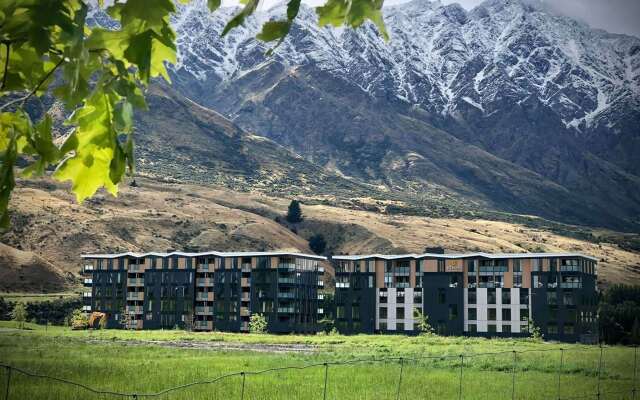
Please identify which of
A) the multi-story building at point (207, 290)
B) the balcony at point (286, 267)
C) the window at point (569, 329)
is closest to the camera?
the window at point (569, 329)

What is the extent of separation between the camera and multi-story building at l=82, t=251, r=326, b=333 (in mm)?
107562

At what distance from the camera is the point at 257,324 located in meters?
102

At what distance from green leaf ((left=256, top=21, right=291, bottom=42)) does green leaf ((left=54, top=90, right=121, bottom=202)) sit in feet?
2.44

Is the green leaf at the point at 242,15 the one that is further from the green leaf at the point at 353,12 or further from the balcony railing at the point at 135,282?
the balcony railing at the point at 135,282

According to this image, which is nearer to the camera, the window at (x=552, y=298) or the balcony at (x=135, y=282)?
the window at (x=552, y=298)

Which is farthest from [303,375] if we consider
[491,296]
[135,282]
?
[135,282]

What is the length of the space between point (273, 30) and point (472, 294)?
102 m

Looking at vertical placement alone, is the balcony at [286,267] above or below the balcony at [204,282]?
above

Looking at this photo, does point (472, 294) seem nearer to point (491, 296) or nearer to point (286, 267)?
point (491, 296)

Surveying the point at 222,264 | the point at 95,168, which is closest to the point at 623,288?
the point at 222,264

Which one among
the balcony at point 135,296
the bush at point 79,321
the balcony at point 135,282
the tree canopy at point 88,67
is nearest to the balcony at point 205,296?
the balcony at point 135,296

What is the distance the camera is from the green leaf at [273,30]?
294 cm

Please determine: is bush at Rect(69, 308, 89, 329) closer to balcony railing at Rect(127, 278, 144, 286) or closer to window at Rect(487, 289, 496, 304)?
balcony railing at Rect(127, 278, 144, 286)

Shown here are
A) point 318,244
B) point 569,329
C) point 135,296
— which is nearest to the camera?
point 569,329
